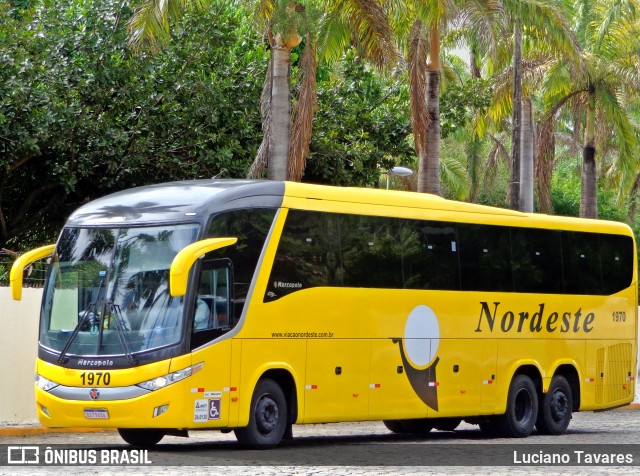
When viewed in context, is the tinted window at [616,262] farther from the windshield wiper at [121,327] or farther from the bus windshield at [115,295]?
the windshield wiper at [121,327]

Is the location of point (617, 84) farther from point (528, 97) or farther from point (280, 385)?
point (280, 385)

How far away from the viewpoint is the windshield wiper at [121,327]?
14711 mm

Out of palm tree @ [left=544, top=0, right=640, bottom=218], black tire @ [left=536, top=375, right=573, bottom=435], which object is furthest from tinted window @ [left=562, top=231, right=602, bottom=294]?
palm tree @ [left=544, top=0, right=640, bottom=218]

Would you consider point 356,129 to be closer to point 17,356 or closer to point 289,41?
point 289,41

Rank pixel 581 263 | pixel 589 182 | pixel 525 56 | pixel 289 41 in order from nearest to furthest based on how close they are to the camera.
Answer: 1. pixel 581 263
2. pixel 289 41
3. pixel 525 56
4. pixel 589 182

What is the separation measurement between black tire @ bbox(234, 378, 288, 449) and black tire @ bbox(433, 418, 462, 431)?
537cm

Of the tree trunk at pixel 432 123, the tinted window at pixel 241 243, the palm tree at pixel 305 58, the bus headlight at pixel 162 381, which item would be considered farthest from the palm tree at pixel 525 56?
the bus headlight at pixel 162 381

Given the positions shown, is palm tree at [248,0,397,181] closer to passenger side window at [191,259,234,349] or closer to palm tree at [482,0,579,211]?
palm tree at [482,0,579,211]

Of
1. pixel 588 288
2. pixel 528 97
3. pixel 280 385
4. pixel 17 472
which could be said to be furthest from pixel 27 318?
pixel 528 97

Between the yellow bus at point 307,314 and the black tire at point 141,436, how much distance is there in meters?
0.03

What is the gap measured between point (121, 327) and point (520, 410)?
8.16 meters

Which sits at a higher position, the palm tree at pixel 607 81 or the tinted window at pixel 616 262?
the palm tree at pixel 607 81

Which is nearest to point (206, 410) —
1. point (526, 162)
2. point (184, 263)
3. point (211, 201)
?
point (184, 263)

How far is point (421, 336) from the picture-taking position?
18453 millimetres
